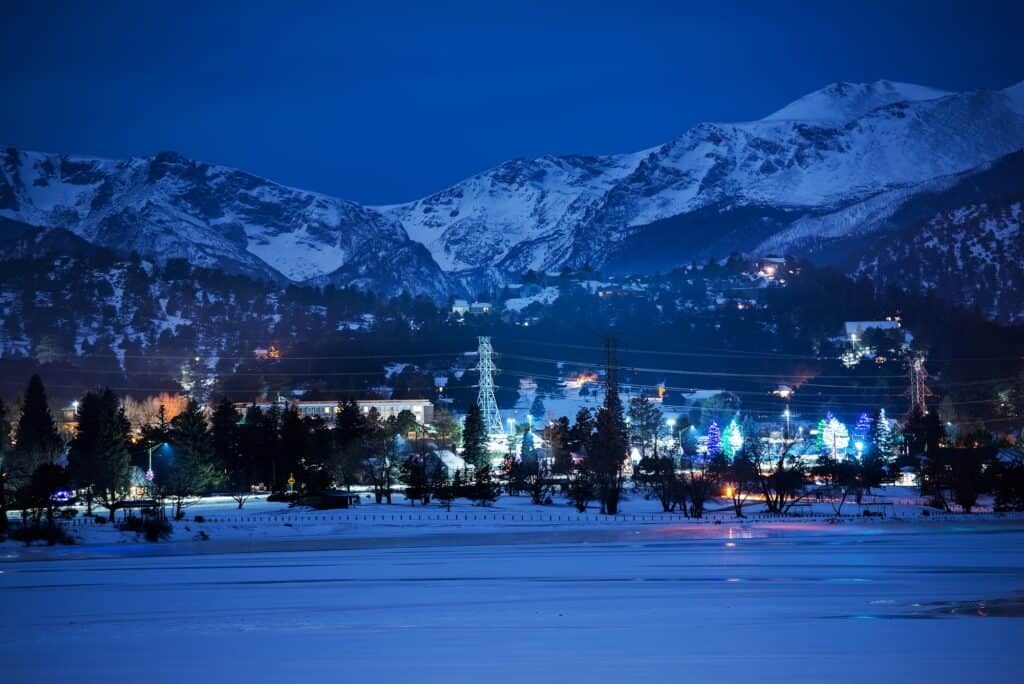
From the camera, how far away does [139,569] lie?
45.2 metres

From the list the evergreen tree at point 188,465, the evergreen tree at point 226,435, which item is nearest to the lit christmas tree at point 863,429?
the evergreen tree at point 226,435

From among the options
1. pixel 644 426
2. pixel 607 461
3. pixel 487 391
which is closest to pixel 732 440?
pixel 644 426

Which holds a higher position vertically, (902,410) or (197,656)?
(902,410)

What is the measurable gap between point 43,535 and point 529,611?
36293mm

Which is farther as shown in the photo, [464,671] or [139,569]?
[139,569]

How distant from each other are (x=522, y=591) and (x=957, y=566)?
15512 mm

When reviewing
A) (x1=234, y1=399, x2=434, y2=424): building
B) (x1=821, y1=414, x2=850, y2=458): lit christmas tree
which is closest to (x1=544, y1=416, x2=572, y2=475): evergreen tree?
(x1=821, y1=414, x2=850, y2=458): lit christmas tree

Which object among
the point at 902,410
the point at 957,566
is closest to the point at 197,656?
the point at 957,566

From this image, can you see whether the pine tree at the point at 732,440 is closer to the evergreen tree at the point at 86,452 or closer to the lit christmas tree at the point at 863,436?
the lit christmas tree at the point at 863,436

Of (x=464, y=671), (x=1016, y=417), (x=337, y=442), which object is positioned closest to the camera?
(x=464, y=671)

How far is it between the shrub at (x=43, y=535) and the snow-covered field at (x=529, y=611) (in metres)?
2.88

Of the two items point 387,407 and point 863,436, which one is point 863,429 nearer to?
point 863,436

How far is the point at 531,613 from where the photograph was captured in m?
30.7

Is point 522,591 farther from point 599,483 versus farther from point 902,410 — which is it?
point 902,410
